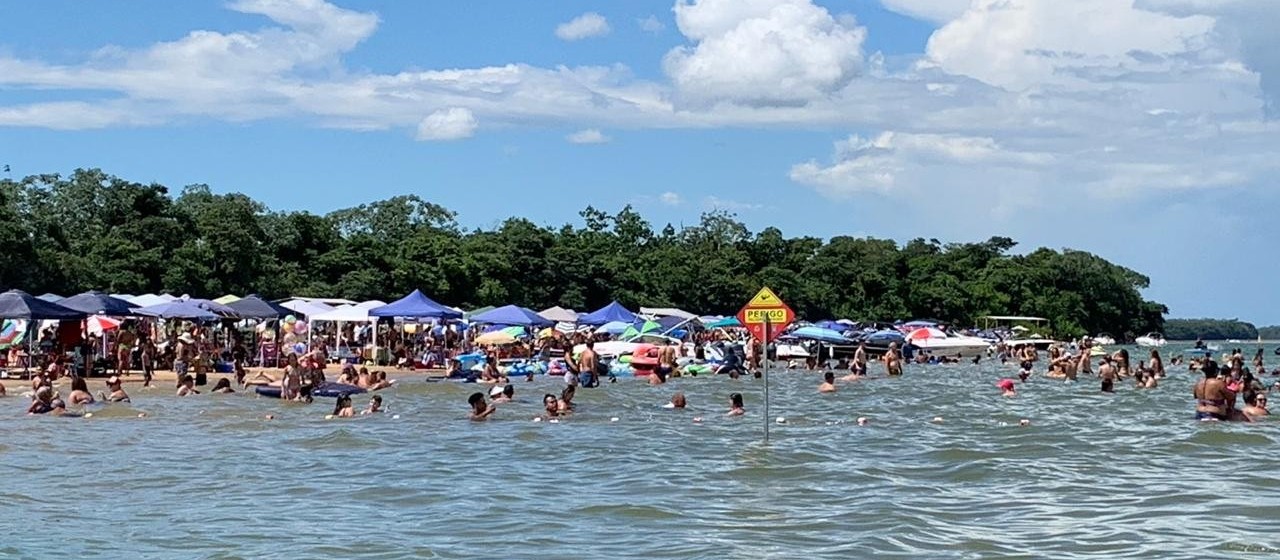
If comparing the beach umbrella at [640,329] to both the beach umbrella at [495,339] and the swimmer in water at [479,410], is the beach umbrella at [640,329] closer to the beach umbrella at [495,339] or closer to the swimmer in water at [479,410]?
the beach umbrella at [495,339]

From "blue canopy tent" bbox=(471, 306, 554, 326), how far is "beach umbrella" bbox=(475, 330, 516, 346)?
379 cm

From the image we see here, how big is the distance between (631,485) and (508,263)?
62.7 meters

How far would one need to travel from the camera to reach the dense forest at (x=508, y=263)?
58.9 meters

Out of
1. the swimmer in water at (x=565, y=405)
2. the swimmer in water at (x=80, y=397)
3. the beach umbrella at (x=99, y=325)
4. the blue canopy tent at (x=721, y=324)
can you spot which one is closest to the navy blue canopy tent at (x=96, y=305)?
the beach umbrella at (x=99, y=325)

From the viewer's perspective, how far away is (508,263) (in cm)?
7781

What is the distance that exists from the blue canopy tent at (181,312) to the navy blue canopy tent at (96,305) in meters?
1.94

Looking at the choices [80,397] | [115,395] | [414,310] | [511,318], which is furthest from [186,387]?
[511,318]

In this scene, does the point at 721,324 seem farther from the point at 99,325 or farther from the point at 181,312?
the point at 181,312

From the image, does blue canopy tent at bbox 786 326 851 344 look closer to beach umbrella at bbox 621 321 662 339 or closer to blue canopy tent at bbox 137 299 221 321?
beach umbrella at bbox 621 321 662 339

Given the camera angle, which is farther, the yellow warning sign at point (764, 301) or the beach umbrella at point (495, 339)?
the beach umbrella at point (495, 339)

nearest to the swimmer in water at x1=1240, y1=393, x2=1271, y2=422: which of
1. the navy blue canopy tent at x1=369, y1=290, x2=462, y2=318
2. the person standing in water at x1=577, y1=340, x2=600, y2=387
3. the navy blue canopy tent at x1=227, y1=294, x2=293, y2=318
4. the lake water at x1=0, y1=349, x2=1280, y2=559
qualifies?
the lake water at x1=0, y1=349, x2=1280, y2=559

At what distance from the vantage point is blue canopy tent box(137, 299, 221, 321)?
36.0 meters

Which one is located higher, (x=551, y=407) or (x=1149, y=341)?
(x=1149, y=341)

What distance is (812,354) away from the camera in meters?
53.4
